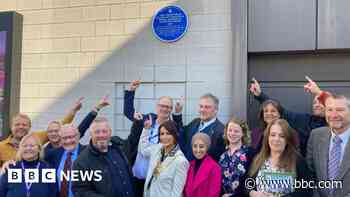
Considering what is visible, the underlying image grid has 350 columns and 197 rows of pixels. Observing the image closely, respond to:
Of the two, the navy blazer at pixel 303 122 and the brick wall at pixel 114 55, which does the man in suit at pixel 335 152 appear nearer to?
the navy blazer at pixel 303 122

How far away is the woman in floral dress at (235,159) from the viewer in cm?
305

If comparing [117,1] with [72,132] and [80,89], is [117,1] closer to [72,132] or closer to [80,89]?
[80,89]

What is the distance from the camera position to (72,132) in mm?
3322

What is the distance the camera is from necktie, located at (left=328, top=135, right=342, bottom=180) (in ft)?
9.25

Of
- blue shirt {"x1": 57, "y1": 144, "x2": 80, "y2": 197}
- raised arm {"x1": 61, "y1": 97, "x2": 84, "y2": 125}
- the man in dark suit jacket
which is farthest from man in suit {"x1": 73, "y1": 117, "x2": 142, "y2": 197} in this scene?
raised arm {"x1": 61, "y1": 97, "x2": 84, "y2": 125}

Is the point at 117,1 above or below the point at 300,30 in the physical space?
above

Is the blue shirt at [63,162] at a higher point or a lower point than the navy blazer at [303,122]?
lower

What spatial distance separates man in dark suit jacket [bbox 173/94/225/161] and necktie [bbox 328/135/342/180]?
84 cm

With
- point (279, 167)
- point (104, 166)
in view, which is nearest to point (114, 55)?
point (104, 166)

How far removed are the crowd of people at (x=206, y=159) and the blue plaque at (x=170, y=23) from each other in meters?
1.12

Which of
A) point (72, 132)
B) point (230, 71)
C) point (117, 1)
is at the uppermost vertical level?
point (117, 1)

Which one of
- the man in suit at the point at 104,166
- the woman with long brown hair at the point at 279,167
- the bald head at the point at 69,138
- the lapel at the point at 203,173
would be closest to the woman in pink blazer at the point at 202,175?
the lapel at the point at 203,173

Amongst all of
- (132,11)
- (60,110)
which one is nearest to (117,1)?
(132,11)

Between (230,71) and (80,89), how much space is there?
169 cm
